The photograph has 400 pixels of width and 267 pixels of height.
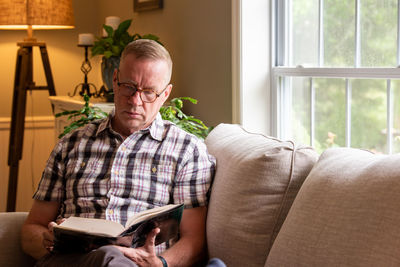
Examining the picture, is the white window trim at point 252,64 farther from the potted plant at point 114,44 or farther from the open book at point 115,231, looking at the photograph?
the open book at point 115,231

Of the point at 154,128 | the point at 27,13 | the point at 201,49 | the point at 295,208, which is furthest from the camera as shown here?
the point at 27,13

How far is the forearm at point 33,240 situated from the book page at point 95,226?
29 cm

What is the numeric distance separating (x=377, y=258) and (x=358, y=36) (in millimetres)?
1059

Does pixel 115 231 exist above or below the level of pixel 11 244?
above

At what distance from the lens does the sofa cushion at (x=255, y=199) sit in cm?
159

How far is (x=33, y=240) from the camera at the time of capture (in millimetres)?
1889

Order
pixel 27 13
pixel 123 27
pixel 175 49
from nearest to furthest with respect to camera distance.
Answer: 1. pixel 123 27
2. pixel 175 49
3. pixel 27 13

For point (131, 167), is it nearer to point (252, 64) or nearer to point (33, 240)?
point (33, 240)

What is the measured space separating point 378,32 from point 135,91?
816mm

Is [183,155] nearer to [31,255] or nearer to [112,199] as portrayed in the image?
[112,199]

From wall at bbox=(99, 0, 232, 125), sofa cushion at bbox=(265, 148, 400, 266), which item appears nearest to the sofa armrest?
sofa cushion at bbox=(265, 148, 400, 266)

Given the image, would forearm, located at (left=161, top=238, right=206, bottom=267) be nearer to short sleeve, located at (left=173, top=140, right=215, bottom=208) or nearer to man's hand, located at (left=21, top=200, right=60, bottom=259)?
short sleeve, located at (left=173, top=140, right=215, bottom=208)

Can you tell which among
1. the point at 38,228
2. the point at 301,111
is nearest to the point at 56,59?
the point at 301,111

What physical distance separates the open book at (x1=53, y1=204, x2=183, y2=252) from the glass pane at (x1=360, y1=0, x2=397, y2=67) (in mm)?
839
